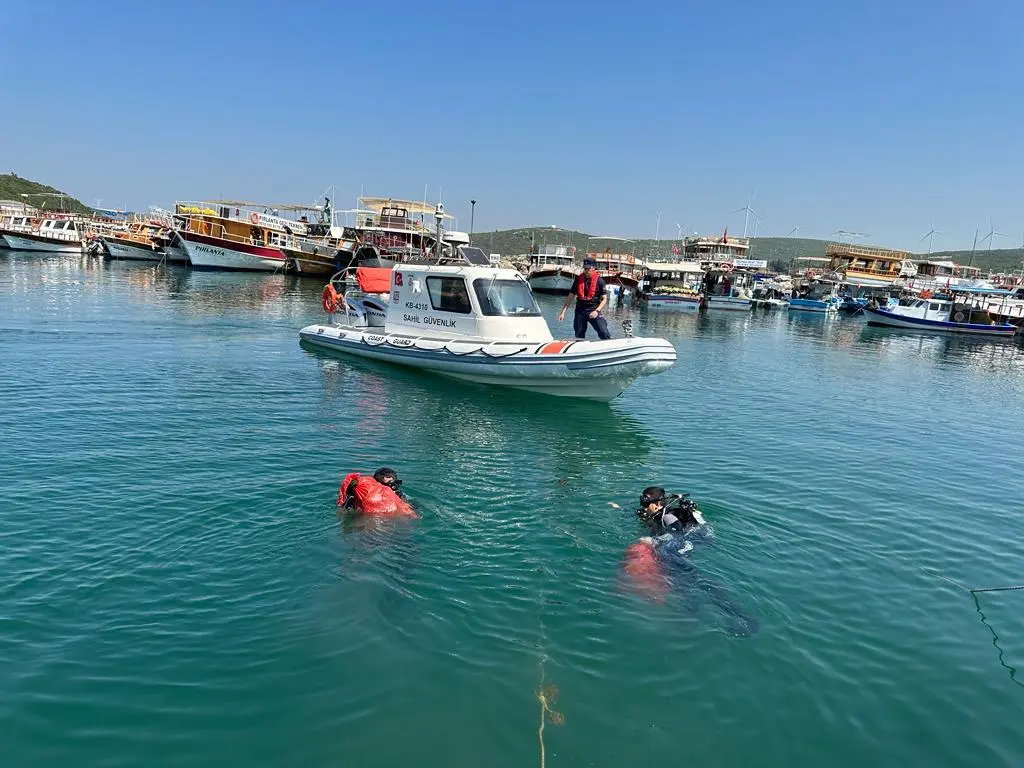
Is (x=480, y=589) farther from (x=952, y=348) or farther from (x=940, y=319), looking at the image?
(x=940, y=319)

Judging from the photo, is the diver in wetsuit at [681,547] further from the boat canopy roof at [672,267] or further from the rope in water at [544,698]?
the boat canopy roof at [672,267]

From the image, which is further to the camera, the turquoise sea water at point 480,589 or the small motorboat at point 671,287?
the small motorboat at point 671,287

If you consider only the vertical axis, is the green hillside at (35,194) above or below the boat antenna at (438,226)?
above

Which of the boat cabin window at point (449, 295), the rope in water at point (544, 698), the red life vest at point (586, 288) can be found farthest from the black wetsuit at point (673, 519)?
the boat cabin window at point (449, 295)

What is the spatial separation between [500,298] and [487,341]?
125 centimetres

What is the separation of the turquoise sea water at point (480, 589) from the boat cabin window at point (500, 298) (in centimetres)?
308

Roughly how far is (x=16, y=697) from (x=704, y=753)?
5.57 metres

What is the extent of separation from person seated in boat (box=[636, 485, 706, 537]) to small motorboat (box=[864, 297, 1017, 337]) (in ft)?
157

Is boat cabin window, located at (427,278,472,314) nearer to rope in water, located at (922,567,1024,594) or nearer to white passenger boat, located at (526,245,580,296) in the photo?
rope in water, located at (922,567,1024,594)

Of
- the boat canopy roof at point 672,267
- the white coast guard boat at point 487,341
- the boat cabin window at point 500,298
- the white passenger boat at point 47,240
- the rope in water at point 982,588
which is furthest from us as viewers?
the white passenger boat at point 47,240

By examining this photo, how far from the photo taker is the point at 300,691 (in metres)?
5.56

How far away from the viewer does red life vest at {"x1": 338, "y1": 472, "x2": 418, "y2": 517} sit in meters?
8.56

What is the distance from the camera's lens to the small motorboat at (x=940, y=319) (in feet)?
152

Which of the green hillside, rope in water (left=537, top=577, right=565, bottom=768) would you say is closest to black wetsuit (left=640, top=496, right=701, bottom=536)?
rope in water (left=537, top=577, right=565, bottom=768)
